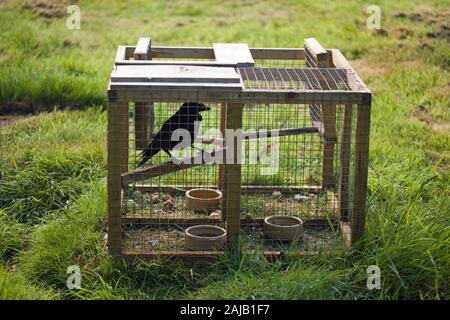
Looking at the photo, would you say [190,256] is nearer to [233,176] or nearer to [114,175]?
[233,176]

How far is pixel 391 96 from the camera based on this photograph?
949cm

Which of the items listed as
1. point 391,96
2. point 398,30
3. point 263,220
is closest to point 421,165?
point 263,220

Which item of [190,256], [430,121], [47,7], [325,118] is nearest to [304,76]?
[325,118]

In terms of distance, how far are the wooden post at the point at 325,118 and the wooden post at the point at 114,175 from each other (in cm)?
170

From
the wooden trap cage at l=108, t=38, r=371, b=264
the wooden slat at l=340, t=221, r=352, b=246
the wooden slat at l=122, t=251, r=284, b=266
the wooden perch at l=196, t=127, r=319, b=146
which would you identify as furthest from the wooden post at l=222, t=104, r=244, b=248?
the wooden slat at l=340, t=221, r=352, b=246

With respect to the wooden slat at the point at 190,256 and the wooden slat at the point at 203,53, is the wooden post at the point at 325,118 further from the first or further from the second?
the wooden slat at the point at 190,256

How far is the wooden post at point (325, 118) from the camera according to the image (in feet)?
21.9

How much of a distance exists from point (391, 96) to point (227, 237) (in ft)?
14.3

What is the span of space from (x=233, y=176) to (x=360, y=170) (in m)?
0.83

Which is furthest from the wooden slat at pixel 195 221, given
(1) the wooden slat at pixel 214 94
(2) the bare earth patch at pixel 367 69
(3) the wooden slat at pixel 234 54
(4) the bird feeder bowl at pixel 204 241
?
(2) the bare earth patch at pixel 367 69

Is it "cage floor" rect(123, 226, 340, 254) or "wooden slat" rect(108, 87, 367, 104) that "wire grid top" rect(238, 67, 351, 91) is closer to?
"wooden slat" rect(108, 87, 367, 104)

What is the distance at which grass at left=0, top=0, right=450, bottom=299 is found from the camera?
5363mm
